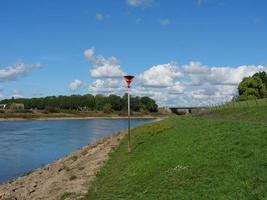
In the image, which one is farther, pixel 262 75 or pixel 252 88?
pixel 262 75

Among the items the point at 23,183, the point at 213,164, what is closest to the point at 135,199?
the point at 213,164

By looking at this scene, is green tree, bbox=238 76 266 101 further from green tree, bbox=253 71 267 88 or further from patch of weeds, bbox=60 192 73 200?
patch of weeds, bbox=60 192 73 200

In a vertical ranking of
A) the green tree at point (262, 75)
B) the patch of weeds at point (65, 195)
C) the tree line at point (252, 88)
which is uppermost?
the green tree at point (262, 75)

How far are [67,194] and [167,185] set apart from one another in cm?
A: 505

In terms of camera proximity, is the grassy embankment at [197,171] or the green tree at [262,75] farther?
the green tree at [262,75]

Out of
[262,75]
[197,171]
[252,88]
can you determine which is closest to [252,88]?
[252,88]

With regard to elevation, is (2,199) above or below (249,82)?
below

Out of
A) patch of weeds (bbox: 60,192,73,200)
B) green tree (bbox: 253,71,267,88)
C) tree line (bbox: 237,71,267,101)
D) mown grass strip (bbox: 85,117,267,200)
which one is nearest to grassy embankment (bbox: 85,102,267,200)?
mown grass strip (bbox: 85,117,267,200)

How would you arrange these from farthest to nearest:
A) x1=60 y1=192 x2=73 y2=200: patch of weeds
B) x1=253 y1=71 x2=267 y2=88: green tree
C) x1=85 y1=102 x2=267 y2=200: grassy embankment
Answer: x1=253 y1=71 x2=267 y2=88: green tree
x1=60 y1=192 x2=73 y2=200: patch of weeds
x1=85 y1=102 x2=267 y2=200: grassy embankment

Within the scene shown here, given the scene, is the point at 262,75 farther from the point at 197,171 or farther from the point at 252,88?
the point at 197,171

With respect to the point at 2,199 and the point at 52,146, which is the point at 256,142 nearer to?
the point at 2,199

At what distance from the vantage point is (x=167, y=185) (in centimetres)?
1747

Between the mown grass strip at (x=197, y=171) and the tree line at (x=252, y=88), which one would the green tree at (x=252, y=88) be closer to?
the tree line at (x=252, y=88)

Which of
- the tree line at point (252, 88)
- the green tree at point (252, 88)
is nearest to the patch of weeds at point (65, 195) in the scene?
the tree line at point (252, 88)
